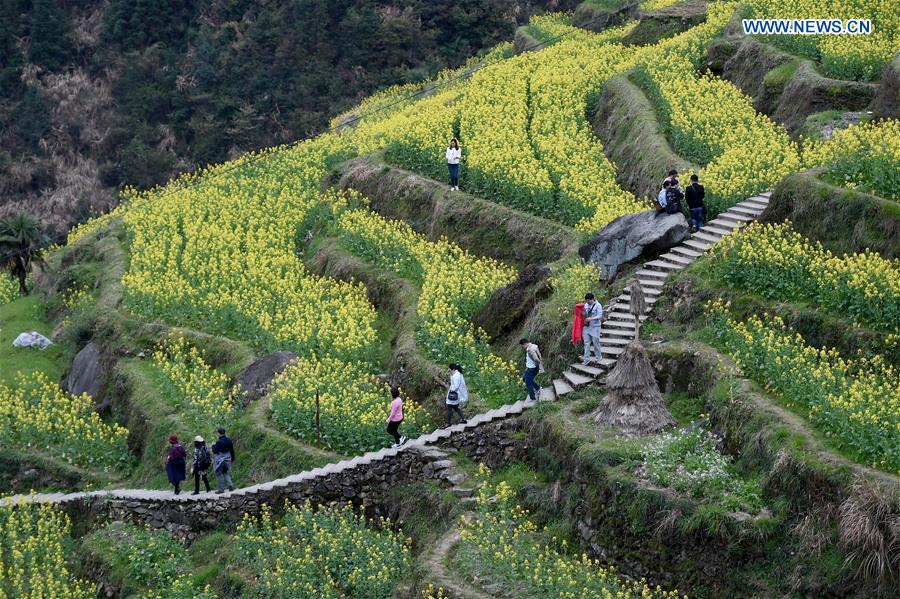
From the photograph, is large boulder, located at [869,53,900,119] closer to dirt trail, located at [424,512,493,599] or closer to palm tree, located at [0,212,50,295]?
dirt trail, located at [424,512,493,599]

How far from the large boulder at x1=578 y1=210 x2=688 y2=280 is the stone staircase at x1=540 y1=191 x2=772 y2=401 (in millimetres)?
301

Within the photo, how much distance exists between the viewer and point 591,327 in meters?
26.0

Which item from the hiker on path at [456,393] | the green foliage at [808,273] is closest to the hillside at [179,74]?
the hiker on path at [456,393]

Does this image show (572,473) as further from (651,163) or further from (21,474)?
(21,474)

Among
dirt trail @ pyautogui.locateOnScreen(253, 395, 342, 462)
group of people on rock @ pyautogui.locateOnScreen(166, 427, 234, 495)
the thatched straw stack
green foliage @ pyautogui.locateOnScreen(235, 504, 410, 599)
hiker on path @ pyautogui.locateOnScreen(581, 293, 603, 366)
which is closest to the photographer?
the thatched straw stack

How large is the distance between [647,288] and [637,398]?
5.04 m

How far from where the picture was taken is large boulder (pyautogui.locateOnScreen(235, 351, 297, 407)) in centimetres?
3294

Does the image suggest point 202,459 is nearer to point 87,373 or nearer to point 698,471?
point 87,373

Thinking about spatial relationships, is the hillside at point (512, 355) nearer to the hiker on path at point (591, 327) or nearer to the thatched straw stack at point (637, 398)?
the thatched straw stack at point (637, 398)

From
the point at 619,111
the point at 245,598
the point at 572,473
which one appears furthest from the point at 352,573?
the point at 619,111

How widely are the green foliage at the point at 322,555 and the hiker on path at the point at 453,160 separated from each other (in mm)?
13879

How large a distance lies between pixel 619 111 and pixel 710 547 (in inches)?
890

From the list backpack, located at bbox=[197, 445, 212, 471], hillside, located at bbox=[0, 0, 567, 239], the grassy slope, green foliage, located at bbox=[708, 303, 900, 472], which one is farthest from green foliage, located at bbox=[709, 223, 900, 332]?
hillside, located at bbox=[0, 0, 567, 239]

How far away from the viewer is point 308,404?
3053 centimetres
